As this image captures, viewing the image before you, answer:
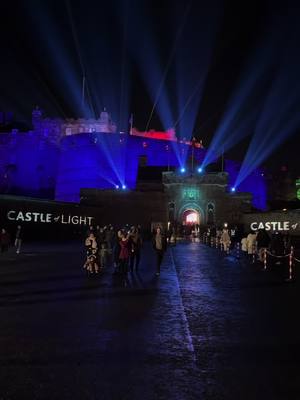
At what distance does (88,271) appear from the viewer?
12.6 meters

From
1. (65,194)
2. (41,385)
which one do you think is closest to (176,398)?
(41,385)

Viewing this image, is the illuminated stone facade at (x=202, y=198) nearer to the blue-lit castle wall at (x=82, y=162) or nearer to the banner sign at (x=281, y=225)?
the blue-lit castle wall at (x=82, y=162)

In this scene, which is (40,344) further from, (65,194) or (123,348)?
(65,194)

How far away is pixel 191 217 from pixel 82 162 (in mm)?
17608

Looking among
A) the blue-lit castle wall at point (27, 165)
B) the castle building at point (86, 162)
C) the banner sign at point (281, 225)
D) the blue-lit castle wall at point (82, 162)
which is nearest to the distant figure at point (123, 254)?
the banner sign at point (281, 225)

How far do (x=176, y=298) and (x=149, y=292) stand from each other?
90cm

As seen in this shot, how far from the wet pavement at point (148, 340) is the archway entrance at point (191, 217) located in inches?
1544

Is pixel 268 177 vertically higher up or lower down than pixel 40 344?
higher up

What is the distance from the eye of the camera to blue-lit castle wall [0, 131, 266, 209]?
58.5m

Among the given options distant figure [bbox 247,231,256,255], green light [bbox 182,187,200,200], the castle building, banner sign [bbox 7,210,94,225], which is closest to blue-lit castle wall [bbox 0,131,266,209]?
the castle building

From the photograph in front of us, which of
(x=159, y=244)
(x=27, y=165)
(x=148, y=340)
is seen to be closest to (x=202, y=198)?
(x=27, y=165)

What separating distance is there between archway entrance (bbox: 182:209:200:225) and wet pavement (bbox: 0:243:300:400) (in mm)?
39208

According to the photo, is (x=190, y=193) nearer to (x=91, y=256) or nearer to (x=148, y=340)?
(x=91, y=256)

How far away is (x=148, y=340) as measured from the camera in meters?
5.70
